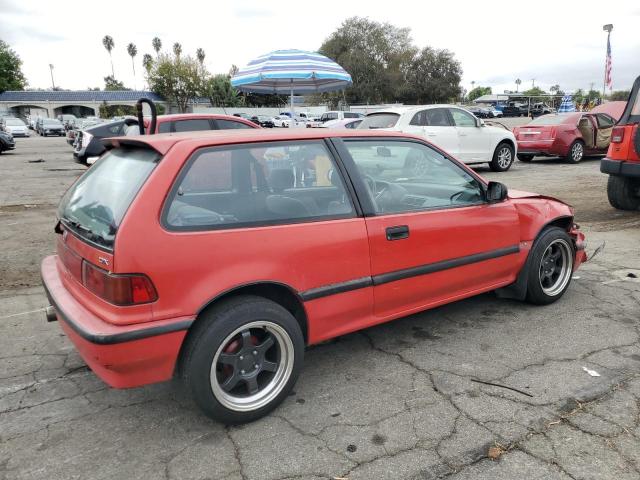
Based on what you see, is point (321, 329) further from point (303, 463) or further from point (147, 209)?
point (147, 209)

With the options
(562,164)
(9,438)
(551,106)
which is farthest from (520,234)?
(551,106)

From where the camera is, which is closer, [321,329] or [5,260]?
[321,329]

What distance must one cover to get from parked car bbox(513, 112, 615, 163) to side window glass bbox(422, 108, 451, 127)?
3484mm

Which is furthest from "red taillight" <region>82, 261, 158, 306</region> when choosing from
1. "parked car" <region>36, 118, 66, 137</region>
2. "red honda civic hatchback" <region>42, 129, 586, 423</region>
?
"parked car" <region>36, 118, 66, 137</region>

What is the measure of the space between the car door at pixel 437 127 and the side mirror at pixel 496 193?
7.55 metres

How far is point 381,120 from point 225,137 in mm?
8529

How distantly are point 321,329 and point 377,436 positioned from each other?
26.4 inches

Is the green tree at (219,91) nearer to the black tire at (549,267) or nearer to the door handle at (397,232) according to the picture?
the black tire at (549,267)

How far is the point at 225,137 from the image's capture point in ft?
9.18

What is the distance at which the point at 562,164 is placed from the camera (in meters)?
14.0

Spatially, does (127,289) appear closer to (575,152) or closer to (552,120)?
(552,120)

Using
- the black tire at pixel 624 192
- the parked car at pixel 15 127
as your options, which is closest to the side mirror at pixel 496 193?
the black tire at pixel 624 192

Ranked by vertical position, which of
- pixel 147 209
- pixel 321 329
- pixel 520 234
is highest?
pixel 147 209

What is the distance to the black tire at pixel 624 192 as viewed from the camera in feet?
24.6
